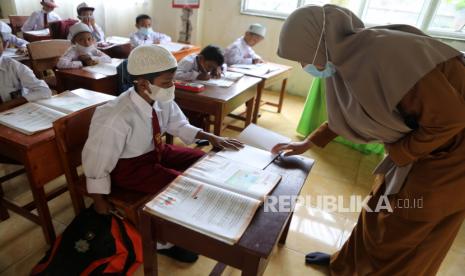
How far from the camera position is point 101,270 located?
4.52 ft

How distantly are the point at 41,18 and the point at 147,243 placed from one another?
4.33 meters

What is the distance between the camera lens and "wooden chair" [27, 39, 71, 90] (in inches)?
97.6

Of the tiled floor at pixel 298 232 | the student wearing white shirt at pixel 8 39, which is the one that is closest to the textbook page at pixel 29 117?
the tiled floor at pixel 298 232

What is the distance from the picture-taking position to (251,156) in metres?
1.32

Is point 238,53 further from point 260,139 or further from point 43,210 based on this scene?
point 43,210

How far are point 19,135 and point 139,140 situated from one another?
0.56 m

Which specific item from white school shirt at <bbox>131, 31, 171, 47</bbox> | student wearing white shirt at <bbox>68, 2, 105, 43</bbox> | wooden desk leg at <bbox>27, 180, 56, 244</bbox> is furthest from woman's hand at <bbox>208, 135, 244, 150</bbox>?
student wearing white shirt at <bbox>68, 2, 105, 43</bbox>

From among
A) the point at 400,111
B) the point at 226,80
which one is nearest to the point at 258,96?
the point at 226,80

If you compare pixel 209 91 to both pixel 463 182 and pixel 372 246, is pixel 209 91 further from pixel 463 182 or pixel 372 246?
pixel 463 182

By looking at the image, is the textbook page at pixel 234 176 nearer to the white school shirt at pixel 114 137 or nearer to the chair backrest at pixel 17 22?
the white school shirt at pixel 114 137

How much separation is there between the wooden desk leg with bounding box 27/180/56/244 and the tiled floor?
0.33 ft

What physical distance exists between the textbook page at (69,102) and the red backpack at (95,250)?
628 millimetres

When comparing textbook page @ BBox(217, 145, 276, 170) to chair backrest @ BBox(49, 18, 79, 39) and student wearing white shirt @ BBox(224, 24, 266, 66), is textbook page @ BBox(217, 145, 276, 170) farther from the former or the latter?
chair backrest @ BBox(49, 18, 79, 39)

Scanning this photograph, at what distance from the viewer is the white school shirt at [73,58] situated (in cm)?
256
